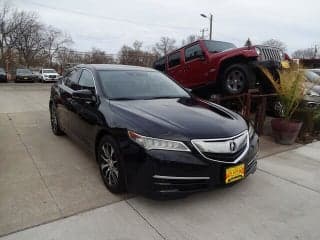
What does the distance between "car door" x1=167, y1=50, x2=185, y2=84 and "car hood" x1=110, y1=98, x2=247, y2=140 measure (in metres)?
4.19


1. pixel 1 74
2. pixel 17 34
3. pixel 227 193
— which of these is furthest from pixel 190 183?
pixel 17 34

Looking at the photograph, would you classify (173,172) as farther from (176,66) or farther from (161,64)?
(161,64)

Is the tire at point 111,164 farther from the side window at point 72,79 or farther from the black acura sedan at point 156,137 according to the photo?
the side window at point 72,79

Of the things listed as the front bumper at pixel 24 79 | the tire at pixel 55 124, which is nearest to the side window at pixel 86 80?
the tire at pixel 55 124

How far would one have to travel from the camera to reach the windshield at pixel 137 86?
13.3 ft

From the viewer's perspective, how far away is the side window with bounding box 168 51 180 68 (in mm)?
8263

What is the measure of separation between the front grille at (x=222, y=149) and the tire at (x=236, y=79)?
336 cm

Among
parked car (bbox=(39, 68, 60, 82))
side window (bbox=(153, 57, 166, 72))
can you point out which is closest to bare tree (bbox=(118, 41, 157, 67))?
parked car (bbox=(39, 68, 60, 82))

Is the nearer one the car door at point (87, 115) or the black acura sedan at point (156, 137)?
the black acura sedan at point (156, 137)

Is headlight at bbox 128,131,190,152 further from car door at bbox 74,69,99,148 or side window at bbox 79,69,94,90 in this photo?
side window at bbox 79,69,94,90

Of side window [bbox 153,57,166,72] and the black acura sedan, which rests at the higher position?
side window [bbox 153,57,166,72]

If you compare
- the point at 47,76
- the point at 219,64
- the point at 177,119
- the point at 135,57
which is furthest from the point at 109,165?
the point at 135,57

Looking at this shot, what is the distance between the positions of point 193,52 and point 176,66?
0.75 metres

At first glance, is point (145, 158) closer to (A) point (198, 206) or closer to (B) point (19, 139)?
(A) point (198, 206)
